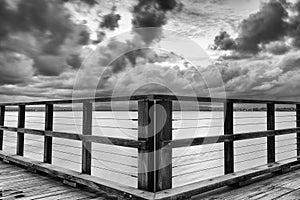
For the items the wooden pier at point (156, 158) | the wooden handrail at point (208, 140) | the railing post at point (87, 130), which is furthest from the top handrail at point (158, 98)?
the wooden handrail at point (208, 140)

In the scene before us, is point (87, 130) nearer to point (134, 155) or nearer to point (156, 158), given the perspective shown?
point (156, 158)

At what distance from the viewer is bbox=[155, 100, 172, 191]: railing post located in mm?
2244

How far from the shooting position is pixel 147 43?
39.4ft

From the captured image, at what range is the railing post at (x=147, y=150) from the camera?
2.25 metres

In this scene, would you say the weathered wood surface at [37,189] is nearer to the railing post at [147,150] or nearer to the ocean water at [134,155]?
the ocean water at [134,155]

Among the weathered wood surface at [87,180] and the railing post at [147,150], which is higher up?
the railing post at [147,150]

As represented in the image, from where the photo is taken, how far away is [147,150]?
2250mm

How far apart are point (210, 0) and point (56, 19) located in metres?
7.58

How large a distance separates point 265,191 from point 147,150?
1.49 m

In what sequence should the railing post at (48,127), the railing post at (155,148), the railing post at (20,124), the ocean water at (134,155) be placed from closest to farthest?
the railing post at (155,148) < the ocean water at (134,155) < the railing post at (48,127) < the railing post at (20,124)

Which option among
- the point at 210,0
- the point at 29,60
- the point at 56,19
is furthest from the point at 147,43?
the point at 29,60

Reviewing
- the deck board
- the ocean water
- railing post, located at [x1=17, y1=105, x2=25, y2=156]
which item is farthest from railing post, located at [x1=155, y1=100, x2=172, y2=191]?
railing post, located at [x1=17, y1=105, x2=25, y2=156]

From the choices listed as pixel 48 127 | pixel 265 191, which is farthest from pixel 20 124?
pixel 265 191

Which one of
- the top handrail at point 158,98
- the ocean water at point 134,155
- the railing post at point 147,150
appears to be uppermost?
the top handrail at point 158,98
